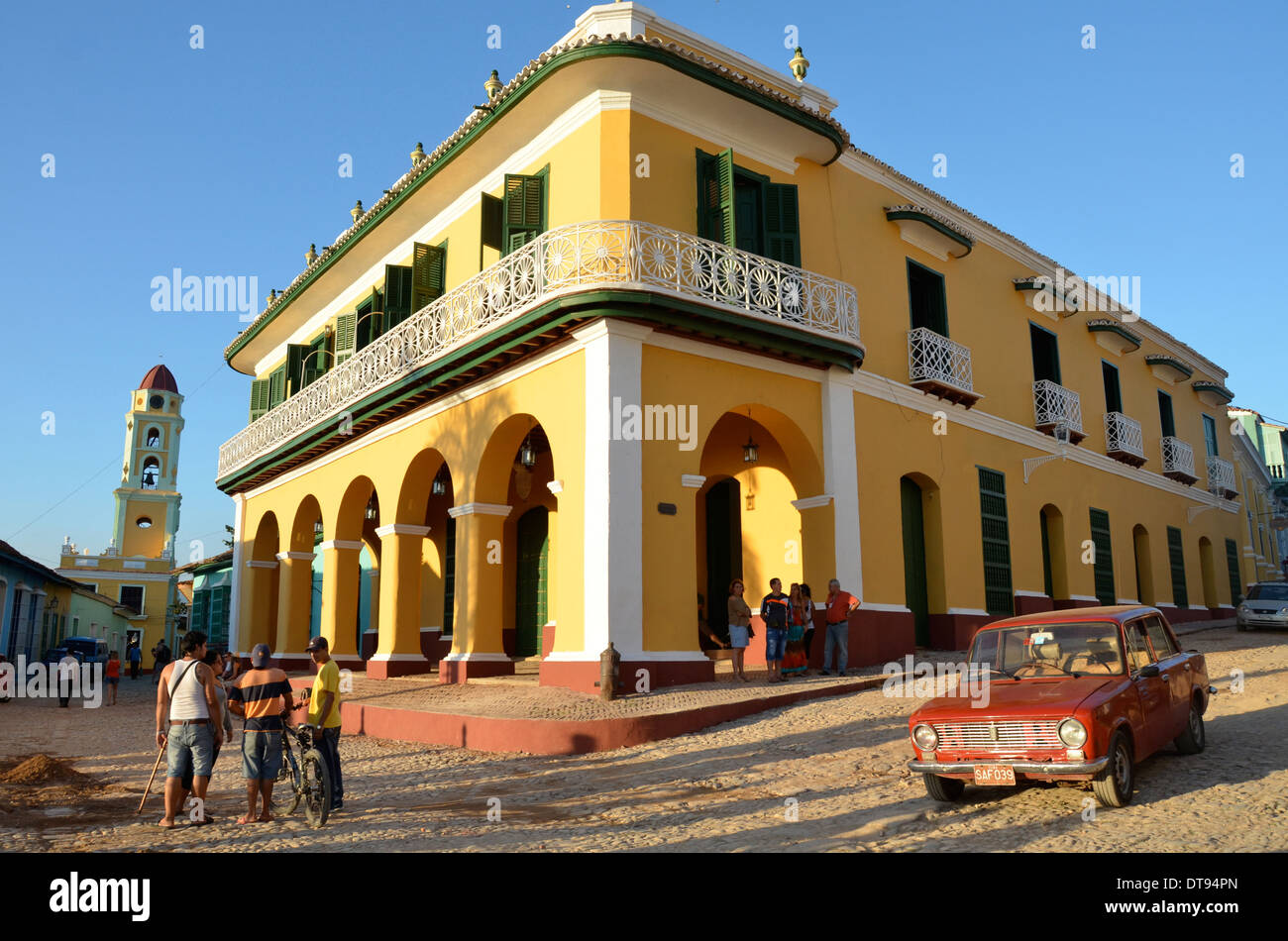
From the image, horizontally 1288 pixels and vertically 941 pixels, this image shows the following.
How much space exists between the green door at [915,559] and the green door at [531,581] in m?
6.71

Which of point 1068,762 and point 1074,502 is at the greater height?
point 1074,502

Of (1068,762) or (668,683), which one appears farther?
(668,683)

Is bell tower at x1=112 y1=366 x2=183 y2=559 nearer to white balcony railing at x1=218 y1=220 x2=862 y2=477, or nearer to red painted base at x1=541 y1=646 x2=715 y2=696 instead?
white balcony railing at x1=218 y1=220 x2=862 y2=477

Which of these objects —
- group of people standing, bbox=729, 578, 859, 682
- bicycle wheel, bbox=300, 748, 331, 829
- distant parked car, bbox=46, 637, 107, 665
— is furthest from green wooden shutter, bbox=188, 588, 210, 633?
bicycle wheel, bbox=300, 748, 331, 829

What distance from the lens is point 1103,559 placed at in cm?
2202

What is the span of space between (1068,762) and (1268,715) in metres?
5.14

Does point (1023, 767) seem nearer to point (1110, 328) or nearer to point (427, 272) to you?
point (427, 272)

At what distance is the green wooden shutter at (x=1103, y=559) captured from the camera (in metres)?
21.6

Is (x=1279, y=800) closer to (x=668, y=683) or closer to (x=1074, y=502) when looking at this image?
(x=668, y=683)

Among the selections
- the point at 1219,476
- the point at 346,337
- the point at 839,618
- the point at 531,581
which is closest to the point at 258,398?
Result: the point at 346,337

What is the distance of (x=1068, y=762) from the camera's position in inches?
249

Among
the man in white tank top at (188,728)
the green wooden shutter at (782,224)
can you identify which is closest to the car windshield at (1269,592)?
the green wooden shutter at (782,224)

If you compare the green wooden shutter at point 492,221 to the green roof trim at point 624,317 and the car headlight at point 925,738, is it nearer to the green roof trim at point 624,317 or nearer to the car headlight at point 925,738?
the green roof trim at point 624,317
